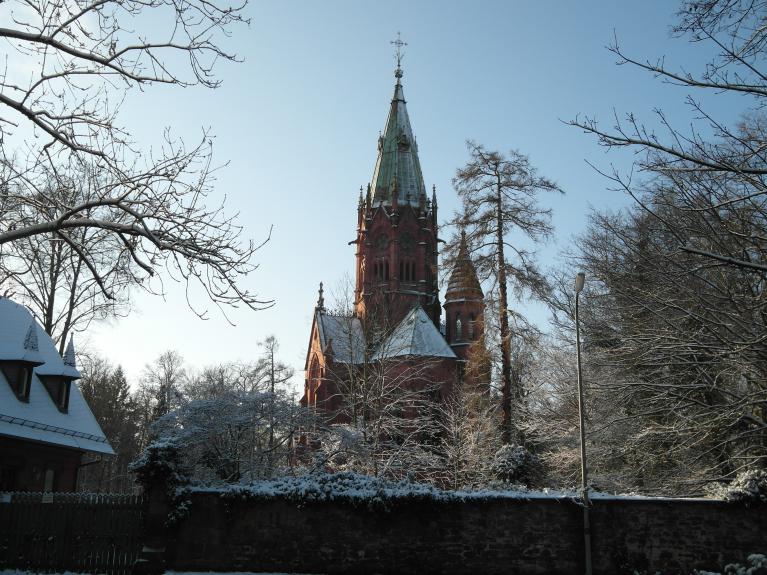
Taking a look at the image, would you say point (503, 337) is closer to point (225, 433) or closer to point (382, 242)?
point (225, 433)

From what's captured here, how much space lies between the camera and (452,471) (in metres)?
28.6

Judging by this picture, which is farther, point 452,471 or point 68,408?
point 452,471

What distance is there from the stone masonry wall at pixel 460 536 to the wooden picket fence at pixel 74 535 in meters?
1.21

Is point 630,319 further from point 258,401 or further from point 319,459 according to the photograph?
point 258,401

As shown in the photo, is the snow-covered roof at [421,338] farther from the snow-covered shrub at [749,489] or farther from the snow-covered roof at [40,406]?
the snow-covered shrub at [749,489]

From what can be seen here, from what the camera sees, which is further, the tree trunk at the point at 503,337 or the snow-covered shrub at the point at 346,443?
the tree trunk at the point at 503,337

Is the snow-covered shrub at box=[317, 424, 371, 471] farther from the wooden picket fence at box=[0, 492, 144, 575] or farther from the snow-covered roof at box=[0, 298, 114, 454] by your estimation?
the snow-covered roof at box=[0, 298, 114, 454]

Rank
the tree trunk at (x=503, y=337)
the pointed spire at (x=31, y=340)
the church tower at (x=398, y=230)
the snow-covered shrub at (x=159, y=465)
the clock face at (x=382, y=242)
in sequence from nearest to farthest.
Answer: the snow-covered shrub at (x=159, y=465), the pointed spire at (x=31, y=340), the tree trunk at (x=503, y=337), the church tower at (x=398, y=230), the clock face at (x=382, y=242)

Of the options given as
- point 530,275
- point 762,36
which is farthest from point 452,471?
point 762,36

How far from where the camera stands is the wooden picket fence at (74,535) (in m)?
14.5

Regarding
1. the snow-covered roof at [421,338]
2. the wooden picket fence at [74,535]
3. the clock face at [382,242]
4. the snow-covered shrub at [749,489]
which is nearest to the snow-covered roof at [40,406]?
the wooden picket fence at [74,535]

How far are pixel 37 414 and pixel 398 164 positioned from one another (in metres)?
35.2

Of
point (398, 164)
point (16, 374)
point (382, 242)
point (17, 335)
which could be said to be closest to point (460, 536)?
point (16, 374)

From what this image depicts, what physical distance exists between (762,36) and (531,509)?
10.6 metres
